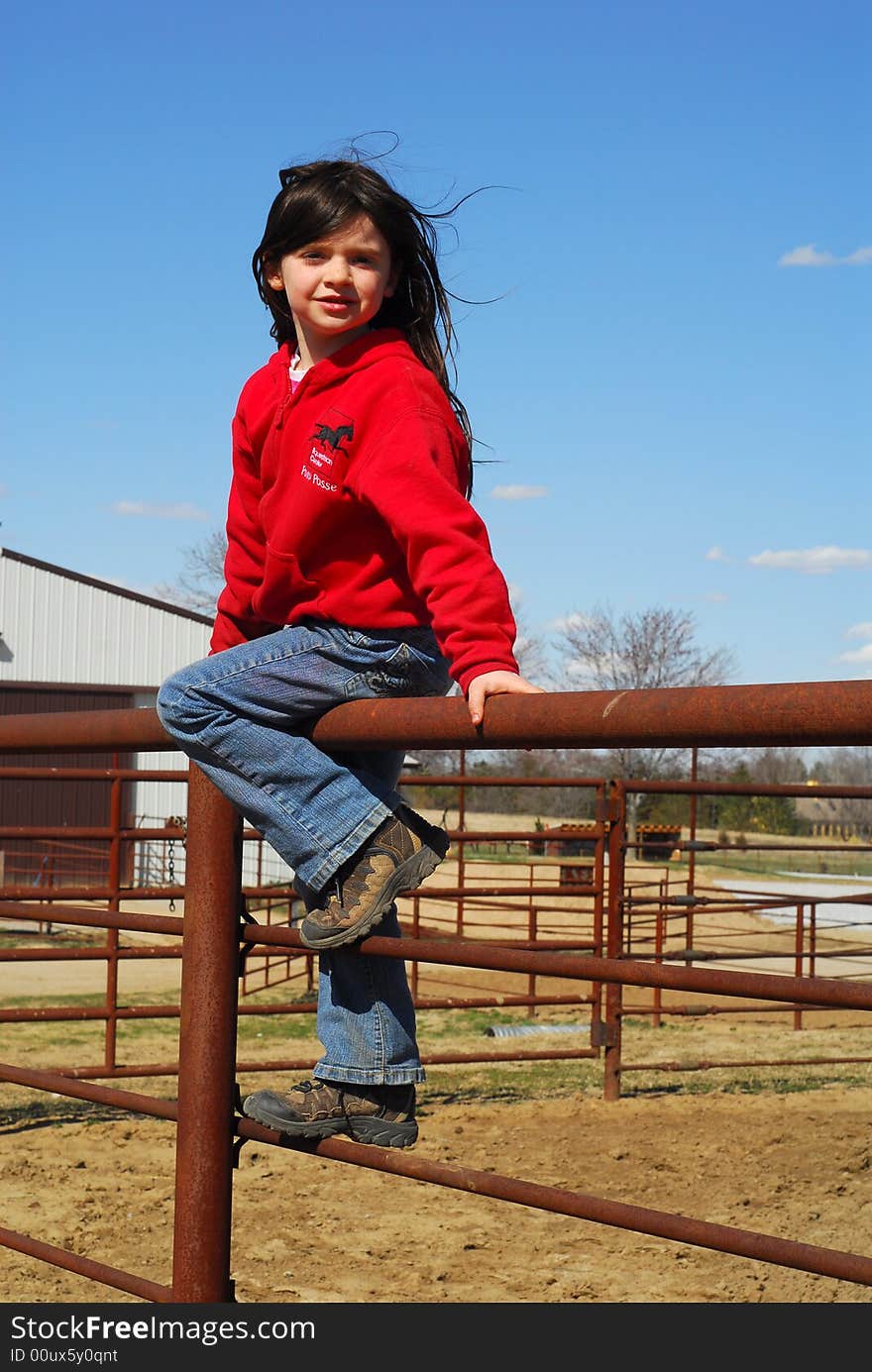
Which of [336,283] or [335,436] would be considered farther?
[336,283]

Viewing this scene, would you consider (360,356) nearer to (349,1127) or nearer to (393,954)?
(393,954)

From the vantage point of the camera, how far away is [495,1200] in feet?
14.1

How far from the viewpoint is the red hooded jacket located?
1640 mm

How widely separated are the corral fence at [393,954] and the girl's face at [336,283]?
62 centimetres

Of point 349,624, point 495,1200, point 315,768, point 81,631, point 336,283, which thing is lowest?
point 495,1200

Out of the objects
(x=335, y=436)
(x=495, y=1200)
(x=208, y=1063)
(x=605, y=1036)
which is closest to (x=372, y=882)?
(x=208, y=1063)

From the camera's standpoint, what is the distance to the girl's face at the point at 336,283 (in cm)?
202

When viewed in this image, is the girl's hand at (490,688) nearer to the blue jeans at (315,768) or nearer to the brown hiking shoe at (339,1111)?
the blue jeans at (315,768)

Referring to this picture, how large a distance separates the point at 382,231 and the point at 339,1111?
49.4 inches

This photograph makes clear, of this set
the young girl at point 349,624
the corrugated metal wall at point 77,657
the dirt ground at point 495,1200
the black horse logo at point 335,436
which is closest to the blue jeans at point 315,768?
the young girl at point 349,624
